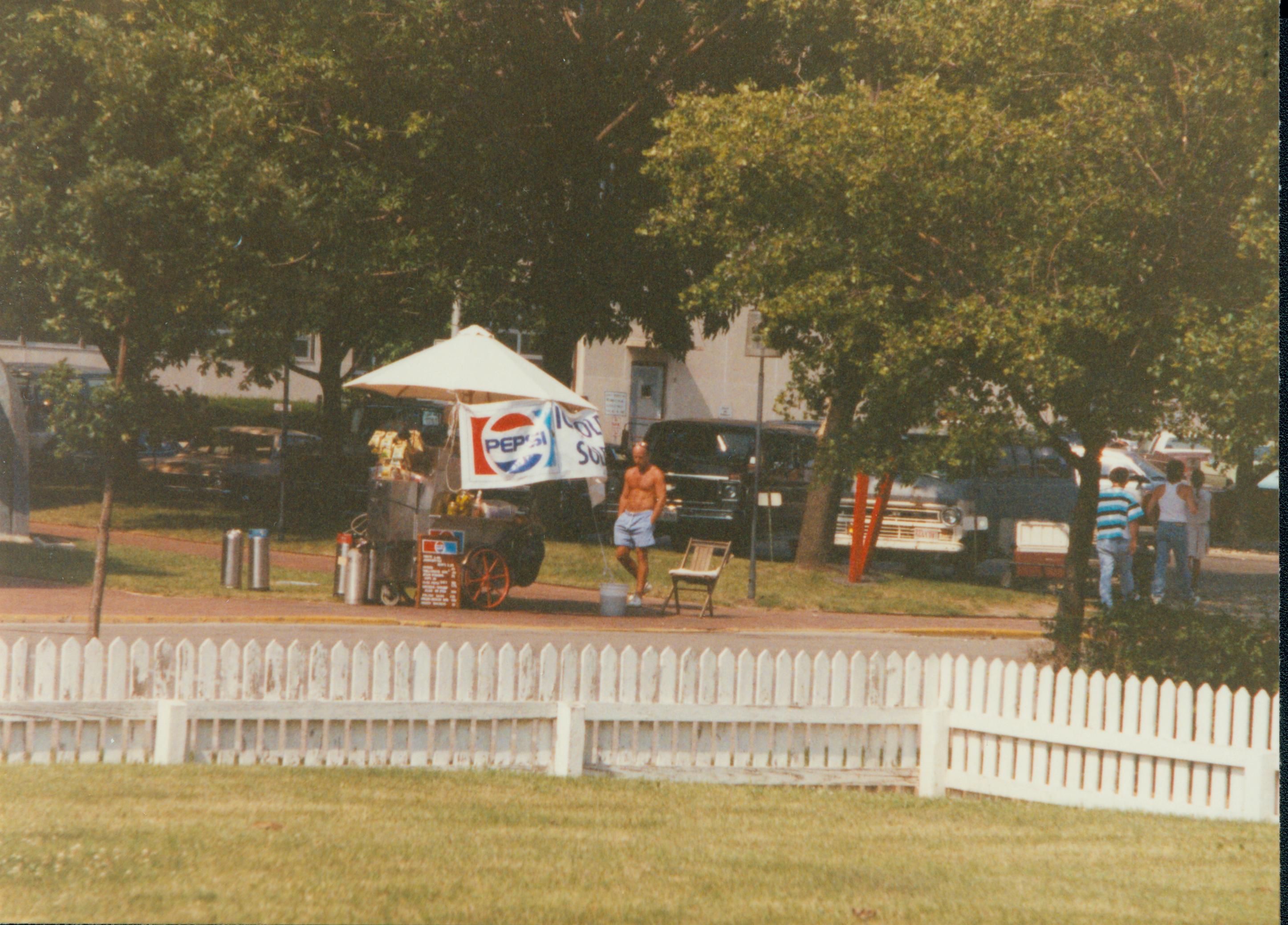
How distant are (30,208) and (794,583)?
497 inches

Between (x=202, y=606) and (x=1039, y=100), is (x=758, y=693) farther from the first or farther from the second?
(x=202, y=606)

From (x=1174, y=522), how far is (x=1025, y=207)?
8.34 metres

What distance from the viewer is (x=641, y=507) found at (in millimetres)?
17703

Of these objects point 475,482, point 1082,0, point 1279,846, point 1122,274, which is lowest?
point 1279,846

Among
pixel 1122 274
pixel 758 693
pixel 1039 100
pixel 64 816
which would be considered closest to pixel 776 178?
pixel 1039 100

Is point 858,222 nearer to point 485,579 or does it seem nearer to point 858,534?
point 485,579

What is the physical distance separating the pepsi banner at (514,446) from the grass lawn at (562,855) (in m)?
7.12

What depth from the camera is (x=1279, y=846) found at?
676 cm

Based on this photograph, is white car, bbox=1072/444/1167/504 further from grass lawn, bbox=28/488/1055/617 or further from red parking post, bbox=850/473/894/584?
red parking post, bbox=850/473/894/584

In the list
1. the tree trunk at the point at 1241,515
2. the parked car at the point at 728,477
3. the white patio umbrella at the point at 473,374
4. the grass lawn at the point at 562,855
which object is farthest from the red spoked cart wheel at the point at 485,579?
the tree trunk at the point at 1241,515

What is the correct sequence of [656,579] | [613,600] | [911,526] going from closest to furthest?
1. [613,600]
2. [656,579]
3. [911,526]

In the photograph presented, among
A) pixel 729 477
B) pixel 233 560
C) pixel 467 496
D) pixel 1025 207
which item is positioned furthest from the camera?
pixel 729 477

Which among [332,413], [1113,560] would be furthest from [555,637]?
[332,413]

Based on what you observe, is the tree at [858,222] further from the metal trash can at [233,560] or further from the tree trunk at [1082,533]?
the metal trash can at [233,560]
